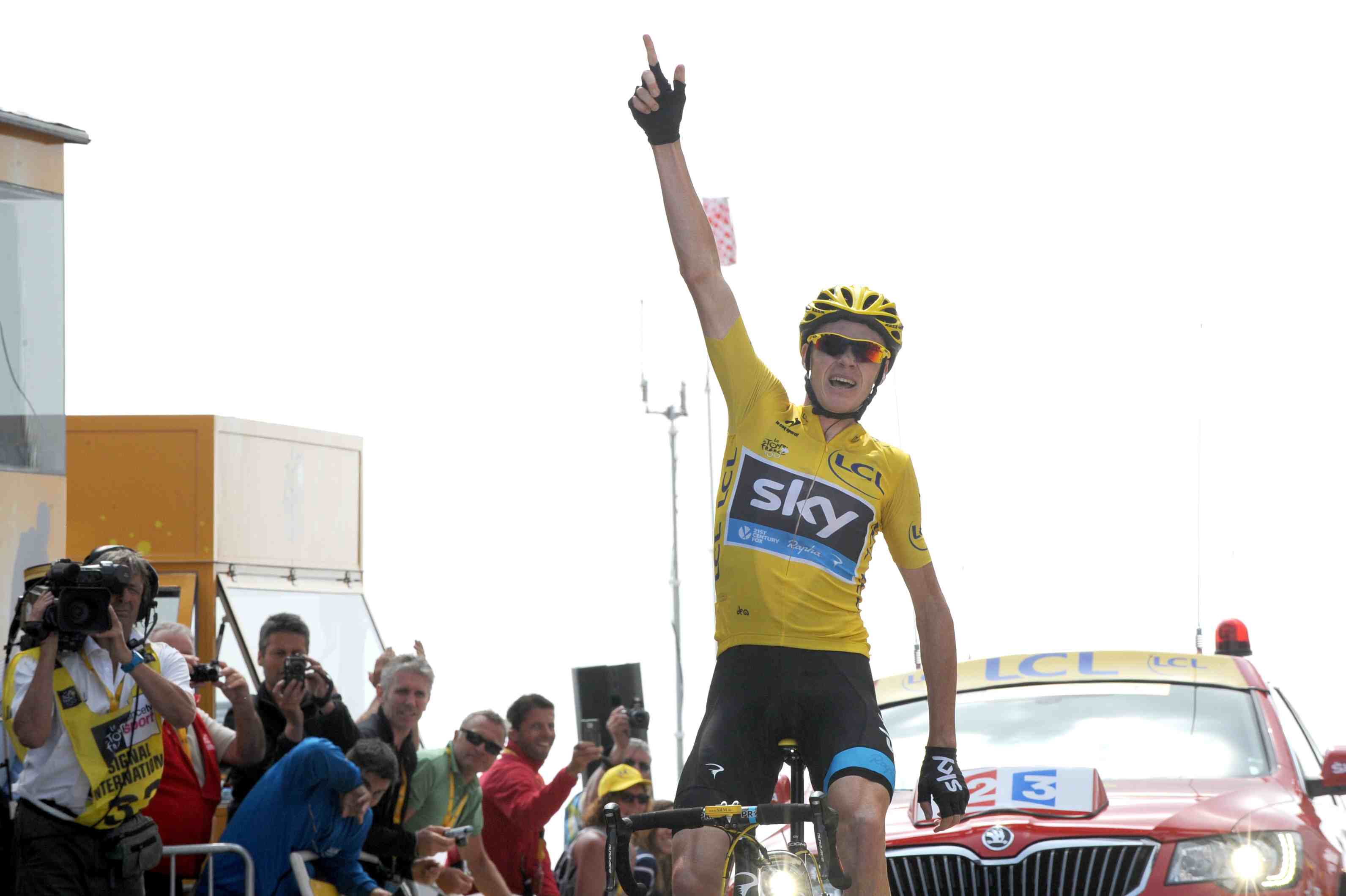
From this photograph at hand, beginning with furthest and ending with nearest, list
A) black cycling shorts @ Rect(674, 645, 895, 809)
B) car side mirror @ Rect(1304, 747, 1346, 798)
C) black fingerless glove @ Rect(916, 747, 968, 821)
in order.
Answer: car side mirror @ Rect(1304, 747, 1346, 798)
black fingerless glove @ Rect(916, 747, 968, 821)
black cycling shorts @ Rect(674, 645, 895, 809)

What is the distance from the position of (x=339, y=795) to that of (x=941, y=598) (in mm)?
3742

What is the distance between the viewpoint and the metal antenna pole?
20.4m

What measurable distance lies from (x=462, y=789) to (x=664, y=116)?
207 inches

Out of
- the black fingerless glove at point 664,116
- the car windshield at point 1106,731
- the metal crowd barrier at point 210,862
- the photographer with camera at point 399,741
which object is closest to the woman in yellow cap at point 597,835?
the photographer with camera at point 399,741

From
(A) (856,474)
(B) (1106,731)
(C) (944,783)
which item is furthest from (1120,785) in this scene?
(A) (856,474)

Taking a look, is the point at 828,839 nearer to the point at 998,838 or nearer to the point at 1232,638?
the point at 998,838

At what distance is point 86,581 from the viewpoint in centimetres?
640

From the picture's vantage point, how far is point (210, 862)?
24.9 ft

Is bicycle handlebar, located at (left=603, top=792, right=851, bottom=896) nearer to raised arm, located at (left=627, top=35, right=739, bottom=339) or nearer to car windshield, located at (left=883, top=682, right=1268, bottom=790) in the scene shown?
raised arm, located at (left=627, top=35, right=739, bottom=339)

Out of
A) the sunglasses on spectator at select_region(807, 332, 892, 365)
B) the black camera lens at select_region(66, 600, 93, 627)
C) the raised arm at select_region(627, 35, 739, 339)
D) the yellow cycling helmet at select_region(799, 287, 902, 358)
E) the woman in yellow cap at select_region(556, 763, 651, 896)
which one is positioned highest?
the raised arm at select_region(627, 35, 739, 339)

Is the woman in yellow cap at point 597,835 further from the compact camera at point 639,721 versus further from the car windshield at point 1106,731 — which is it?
the car windshield at point 1106,731

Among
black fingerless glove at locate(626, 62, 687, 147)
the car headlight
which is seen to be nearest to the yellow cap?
the car headlight

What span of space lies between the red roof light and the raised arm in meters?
4.41

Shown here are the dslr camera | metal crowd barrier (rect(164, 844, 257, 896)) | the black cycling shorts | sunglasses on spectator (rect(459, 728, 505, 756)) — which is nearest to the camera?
the black cycling shorts
